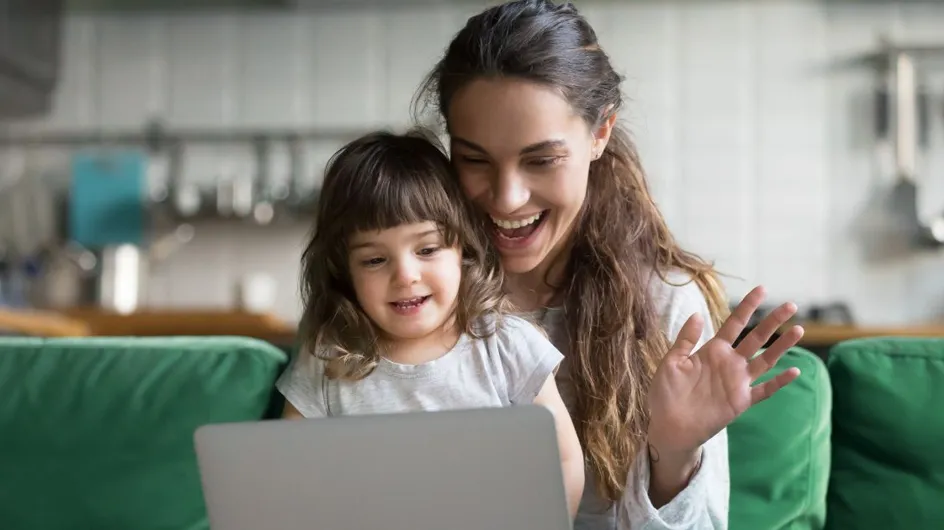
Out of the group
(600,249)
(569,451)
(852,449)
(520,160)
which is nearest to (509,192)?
(520,160)

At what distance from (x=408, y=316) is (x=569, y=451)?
258mm

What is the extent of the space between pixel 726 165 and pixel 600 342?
2.66 metres

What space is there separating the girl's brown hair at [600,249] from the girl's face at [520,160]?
0.03 meters

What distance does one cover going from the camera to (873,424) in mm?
1479

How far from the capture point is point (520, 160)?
1.45 meters

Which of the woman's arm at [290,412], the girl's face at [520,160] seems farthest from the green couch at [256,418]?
the girl's face at [520,160]

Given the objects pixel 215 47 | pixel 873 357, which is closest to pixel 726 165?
pixel 215 47

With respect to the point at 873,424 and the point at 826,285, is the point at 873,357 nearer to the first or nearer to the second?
the point at 873,424

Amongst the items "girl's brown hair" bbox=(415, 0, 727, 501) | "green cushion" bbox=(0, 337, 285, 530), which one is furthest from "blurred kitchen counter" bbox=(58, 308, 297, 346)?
"girl's brown hair" bbox=(415, 0, 727, 501)

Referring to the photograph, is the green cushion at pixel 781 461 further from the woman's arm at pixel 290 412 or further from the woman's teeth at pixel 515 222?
the woman's arm at pixel 290 412

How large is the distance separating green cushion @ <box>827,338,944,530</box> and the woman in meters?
0.21

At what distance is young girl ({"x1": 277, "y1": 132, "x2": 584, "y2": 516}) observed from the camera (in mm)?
1362

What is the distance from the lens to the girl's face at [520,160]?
1439 mm

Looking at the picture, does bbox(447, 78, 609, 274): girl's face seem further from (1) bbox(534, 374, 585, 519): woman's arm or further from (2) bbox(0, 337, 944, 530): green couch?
(2) bbox(0, 337, 944, 530): green couch
